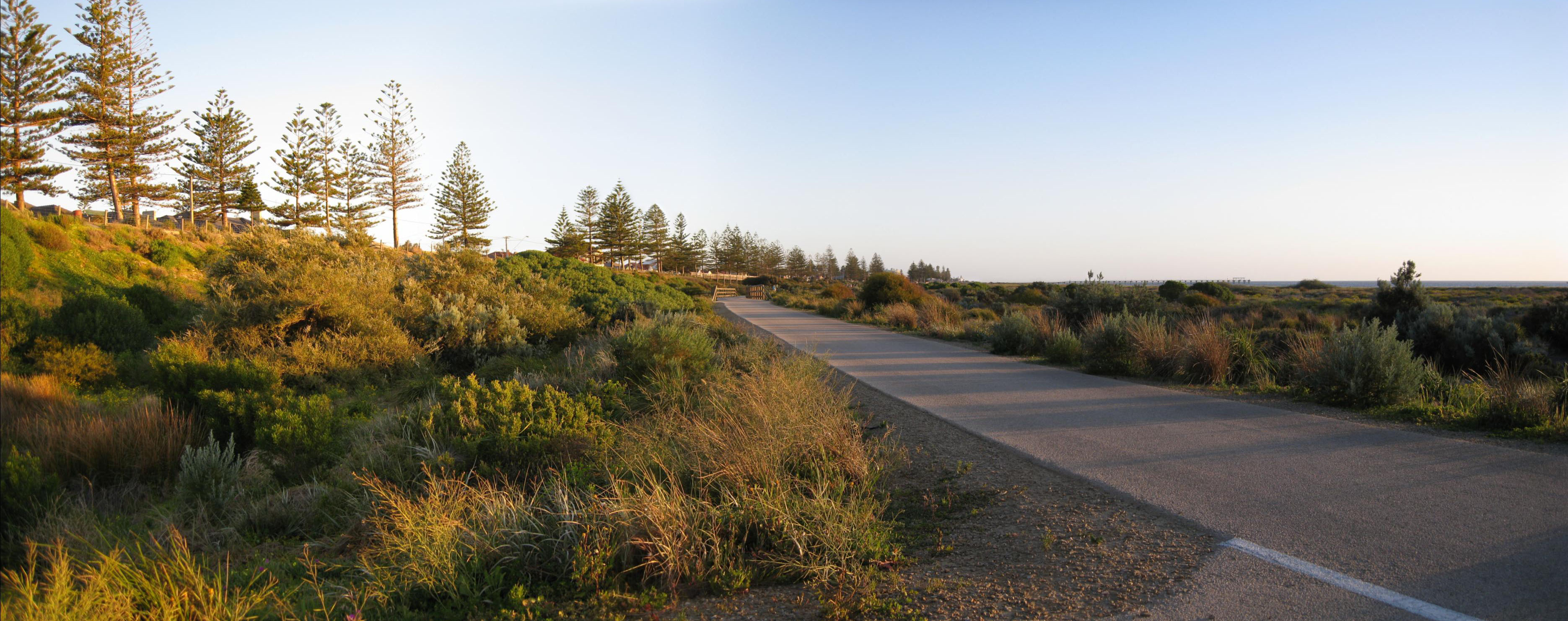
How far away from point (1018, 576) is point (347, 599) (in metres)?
3.08

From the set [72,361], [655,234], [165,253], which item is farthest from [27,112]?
[655,234]

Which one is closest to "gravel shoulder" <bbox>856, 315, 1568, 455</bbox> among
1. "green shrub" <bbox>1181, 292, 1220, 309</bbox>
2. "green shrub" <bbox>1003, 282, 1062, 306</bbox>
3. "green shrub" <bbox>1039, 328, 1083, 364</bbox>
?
"green shrub" <bbox>1039, 328, 1083, 364</bbox>

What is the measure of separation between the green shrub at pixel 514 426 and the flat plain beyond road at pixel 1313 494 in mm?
3348

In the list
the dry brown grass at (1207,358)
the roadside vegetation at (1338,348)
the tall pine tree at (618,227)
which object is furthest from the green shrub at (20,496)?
the tall pine tree at (618,227)

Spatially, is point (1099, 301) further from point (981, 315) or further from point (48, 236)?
point (48, 236)

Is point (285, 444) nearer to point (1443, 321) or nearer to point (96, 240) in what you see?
point (1443, 321)

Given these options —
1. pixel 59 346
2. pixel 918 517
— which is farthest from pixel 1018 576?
pixel 59 346

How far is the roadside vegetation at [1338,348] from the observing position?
5.78 metres

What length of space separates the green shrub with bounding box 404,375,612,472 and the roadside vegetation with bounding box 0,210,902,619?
2cm

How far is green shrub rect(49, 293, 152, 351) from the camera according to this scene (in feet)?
35.0

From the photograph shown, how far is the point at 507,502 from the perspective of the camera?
3.62 m

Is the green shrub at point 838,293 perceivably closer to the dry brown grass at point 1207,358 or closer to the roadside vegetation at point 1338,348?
the roadside vegetation at point 1338,348

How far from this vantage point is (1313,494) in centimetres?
391

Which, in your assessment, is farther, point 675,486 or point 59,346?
point 59,346
